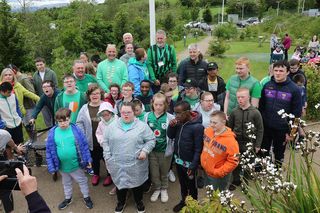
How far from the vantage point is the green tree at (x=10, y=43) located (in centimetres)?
1552

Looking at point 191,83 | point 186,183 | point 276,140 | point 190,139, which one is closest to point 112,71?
point 191,83

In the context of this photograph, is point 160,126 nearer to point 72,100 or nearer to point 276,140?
point 72,100

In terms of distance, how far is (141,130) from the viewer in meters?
4.20

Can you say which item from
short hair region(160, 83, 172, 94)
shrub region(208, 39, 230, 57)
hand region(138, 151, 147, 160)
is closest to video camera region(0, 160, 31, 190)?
hand region(138, 151, 147, 160)

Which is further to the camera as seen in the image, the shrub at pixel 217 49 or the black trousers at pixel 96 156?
the shrub at pixel 217 49

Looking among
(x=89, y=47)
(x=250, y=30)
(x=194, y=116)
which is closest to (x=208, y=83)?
(x=194, y=116)

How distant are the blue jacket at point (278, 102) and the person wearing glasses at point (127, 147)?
Answer: 1816mm

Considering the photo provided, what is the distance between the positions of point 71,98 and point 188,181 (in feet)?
7.58

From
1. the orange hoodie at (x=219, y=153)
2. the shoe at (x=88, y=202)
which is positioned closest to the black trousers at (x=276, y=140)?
the orange hoodie at (x=219, y=153)

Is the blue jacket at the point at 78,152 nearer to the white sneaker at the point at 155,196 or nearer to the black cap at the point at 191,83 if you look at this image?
the white sneaker at the point at 155,196

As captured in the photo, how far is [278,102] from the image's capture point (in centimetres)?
459

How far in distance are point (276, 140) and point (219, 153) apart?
5.19ft

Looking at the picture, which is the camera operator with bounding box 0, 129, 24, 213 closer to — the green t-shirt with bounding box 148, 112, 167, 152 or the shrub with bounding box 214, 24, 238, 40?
the green t-shirt with bounding box 148, 112, 167, 152

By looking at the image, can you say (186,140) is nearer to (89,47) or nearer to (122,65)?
(122,65)
